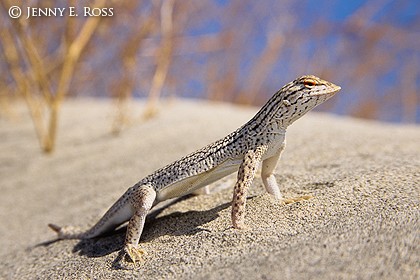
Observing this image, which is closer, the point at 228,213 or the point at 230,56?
the point at 228,213

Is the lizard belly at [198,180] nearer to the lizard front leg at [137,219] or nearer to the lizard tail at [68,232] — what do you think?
the lizard front leg at [137,219]

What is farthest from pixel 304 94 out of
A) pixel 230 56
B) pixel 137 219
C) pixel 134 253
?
pixel 230 56

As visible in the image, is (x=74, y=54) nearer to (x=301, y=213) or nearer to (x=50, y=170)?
(x=50, y=170)

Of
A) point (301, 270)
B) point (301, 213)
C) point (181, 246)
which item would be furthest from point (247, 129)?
point (301, 270)

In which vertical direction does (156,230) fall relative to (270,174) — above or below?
below

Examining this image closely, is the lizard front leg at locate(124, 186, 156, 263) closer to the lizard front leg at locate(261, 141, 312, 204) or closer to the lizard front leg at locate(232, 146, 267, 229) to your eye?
the lizard front leg at locate(232, 146, 267, 229)

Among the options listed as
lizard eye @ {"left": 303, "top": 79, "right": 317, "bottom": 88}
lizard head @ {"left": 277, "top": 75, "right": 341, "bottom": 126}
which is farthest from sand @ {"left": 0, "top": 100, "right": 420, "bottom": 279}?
lizard eye @ {"left": 303, "top": 79, "right": 317, "bottom": 88}

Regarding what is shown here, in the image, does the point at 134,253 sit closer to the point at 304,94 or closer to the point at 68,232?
the point at 68,232
